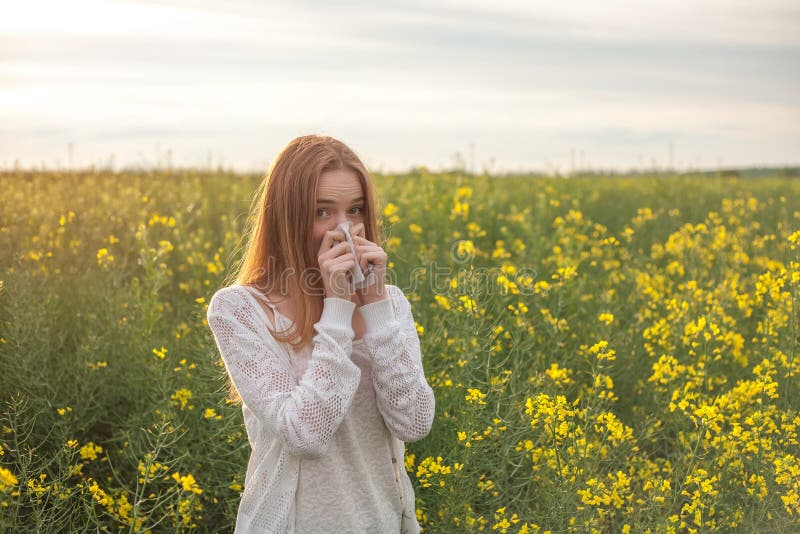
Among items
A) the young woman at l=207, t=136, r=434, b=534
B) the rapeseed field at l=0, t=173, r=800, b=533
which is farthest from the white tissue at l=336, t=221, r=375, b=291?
the rapeseed field at l=0, t=173, r=800, b=533

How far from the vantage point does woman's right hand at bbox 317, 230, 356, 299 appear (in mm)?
1745

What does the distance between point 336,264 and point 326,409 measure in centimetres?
32

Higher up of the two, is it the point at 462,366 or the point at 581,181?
the point at 581,181

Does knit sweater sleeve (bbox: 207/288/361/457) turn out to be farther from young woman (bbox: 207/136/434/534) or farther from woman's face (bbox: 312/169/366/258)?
woman's face (bbox: 312/169/366/258)

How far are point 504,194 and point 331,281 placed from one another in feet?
21.6

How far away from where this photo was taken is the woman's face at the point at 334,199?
75.2 inches

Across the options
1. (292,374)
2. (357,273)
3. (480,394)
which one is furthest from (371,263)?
(480,394)

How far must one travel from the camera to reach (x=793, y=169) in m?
19.5

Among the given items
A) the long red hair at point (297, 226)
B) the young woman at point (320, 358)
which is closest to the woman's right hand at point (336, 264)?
the young woman at point (320, 358)

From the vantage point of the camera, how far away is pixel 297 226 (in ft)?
6.24

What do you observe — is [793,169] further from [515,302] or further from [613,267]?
[515,302]

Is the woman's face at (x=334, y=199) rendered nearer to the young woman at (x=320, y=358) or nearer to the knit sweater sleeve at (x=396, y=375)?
the young woman at (x=320, y=358)

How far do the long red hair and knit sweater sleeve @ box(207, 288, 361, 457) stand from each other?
8 centimetres

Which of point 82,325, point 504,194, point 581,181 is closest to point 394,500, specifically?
point 82,325
